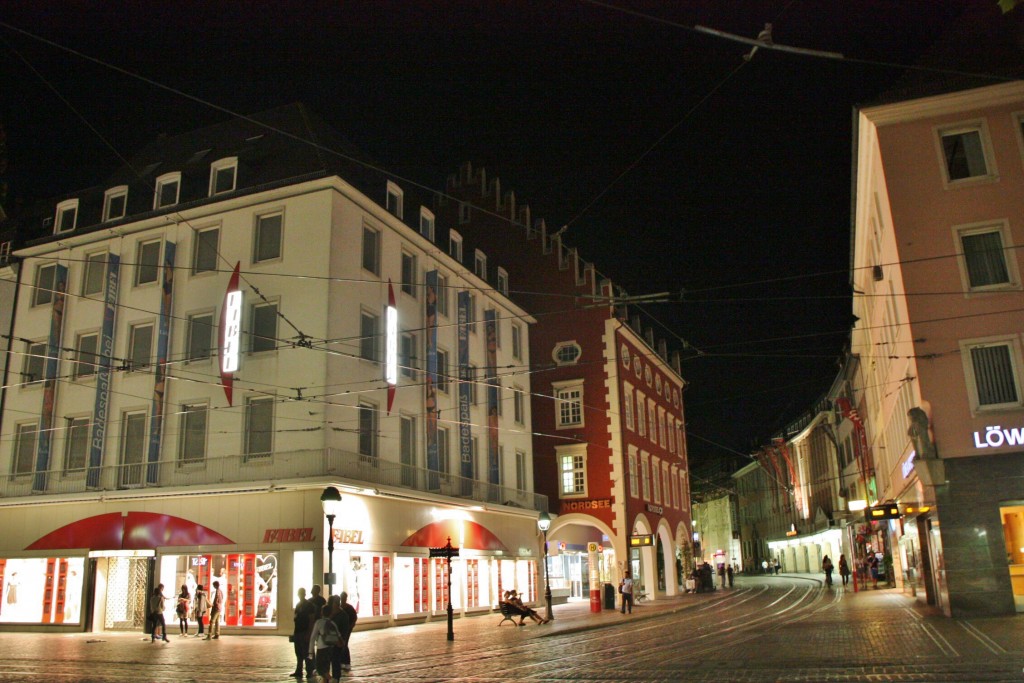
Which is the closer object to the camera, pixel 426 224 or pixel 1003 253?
pixel 1003 253

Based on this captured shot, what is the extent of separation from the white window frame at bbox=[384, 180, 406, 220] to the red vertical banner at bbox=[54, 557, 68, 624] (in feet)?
52.0

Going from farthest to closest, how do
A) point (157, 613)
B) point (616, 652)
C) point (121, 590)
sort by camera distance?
point (121, 590) < point (157, 613) < point (616, 652)

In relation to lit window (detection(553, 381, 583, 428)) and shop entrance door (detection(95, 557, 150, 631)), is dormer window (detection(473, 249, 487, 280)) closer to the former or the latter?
lit window (detection(553, 381, 583, 428))

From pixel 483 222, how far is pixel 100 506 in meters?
25.7

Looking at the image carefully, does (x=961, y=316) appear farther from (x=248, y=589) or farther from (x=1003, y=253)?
(x=248, y=589)

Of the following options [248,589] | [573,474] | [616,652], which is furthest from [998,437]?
[573,474]

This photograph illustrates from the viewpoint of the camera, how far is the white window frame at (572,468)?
144 feet

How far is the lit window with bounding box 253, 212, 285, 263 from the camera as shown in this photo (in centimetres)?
2830

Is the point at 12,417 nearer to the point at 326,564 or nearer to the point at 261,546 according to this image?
the point at 261,546

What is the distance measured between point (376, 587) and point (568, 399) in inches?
749

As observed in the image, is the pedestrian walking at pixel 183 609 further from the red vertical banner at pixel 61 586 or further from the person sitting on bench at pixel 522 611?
the person sitting on bench at pixel 522 611

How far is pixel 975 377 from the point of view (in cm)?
2312

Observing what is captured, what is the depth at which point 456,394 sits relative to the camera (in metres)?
35.2

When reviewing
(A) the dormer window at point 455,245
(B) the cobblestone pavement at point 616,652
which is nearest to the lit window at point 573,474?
(A) the dormer window at point 455,245
